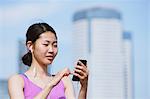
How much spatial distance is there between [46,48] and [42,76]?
0.46 feet

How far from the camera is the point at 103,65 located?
112 ft

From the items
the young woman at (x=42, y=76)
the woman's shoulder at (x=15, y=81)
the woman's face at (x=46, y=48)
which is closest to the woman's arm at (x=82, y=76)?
the young woman at (x=42, y=76)

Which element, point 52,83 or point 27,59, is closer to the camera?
point 52,83

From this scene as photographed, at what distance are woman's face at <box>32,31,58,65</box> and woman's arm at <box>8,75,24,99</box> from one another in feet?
0.40

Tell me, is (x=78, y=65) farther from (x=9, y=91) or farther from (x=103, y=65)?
(x=103, y=65)

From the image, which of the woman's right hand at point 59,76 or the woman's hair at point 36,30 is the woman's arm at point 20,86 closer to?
the woman's right hand at point 59,76

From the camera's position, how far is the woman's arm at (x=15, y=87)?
2037 millimetres

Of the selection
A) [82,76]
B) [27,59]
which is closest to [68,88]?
[82,76]

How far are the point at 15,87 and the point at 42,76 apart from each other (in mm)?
140

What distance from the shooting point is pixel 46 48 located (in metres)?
2.07

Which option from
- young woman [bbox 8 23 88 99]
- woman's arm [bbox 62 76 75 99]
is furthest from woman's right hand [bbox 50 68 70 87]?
woman's arm [bbox 62 76 75 99]

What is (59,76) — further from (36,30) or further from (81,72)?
(36,30)

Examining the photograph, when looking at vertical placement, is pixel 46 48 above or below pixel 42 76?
above

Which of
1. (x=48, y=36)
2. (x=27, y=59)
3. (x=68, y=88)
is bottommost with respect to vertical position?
(x=68, y=88)
